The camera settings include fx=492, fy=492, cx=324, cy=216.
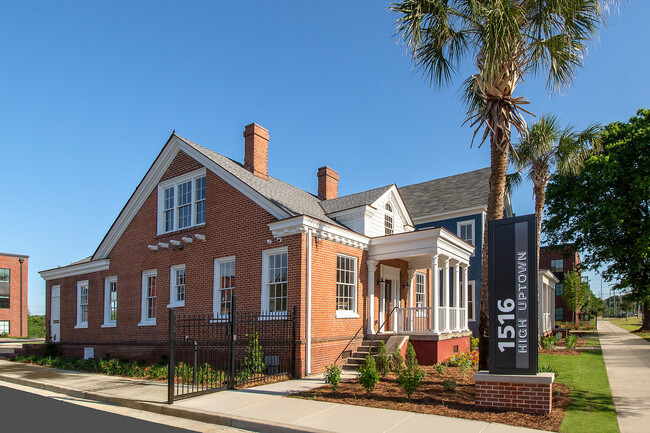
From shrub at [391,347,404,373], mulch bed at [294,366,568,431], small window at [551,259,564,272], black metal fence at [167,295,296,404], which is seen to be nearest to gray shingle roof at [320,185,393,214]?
black metal fence at [167,295,296,404]

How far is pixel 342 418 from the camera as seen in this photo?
8688 mm

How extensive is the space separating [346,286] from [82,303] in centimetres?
1353

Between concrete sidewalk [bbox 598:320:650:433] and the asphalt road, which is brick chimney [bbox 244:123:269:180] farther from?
concrete sidewalk [bbox 598:320:650:433]

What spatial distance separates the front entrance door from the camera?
77.9 feet

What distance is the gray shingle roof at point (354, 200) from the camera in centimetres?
1839

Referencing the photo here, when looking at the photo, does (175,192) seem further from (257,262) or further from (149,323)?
(257,262)

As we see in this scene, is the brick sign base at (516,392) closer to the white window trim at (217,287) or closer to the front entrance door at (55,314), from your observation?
the white window trim at (217,287)

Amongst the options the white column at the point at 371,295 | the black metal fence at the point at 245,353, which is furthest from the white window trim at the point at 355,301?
the black metal fence at the point at 245,353

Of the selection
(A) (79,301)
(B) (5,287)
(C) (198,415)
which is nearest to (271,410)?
(C) (198,415)

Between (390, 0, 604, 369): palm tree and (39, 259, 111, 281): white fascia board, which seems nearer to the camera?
(390, 0, 604, 369): palm tree

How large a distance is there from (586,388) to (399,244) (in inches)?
275

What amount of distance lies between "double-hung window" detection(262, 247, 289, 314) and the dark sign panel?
708 cm

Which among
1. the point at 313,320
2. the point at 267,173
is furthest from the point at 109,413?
the point at 267,173

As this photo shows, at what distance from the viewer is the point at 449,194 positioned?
2778 cm
